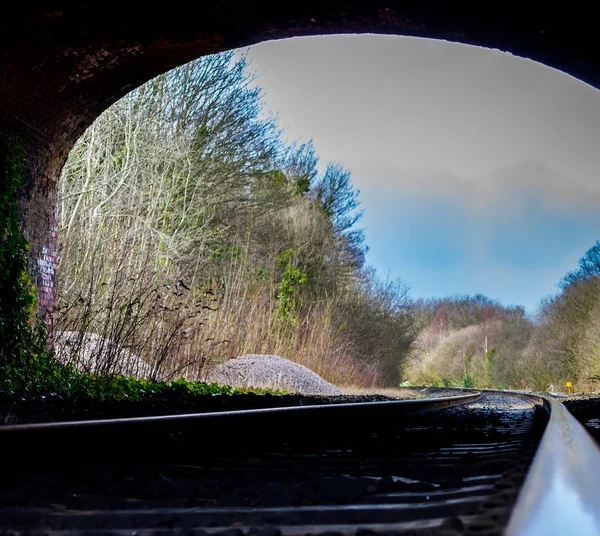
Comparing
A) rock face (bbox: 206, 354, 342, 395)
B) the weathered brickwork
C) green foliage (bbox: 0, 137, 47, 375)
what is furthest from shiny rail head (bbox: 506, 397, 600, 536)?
rock face (bbox: 206, 354, 342, 395)

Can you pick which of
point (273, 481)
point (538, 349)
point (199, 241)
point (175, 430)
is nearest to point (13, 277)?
point (175, 430)

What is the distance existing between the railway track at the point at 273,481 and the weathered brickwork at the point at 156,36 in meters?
3.41

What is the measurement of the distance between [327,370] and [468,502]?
16.4m

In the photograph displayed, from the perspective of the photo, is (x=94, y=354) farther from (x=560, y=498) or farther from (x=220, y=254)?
(x=220, y=254)

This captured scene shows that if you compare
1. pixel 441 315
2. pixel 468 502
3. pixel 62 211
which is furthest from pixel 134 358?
pixel 441 315

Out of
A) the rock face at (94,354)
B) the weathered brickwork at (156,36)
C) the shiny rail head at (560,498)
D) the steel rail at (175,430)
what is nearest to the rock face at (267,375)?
the rock face at (94,354)

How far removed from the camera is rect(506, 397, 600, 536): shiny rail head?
1.09 meters

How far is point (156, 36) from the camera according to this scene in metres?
6.46

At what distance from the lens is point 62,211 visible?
518 inches

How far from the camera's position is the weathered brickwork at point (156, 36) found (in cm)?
577

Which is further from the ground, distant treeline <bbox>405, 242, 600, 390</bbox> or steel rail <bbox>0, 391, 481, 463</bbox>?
distant treeline <bbox>405, 242, 600, 390</bbox>

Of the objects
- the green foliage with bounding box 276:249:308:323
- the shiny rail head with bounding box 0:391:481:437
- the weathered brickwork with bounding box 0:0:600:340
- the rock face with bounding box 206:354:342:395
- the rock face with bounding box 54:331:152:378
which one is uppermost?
the green foliage with bounding box 276:249:308:323

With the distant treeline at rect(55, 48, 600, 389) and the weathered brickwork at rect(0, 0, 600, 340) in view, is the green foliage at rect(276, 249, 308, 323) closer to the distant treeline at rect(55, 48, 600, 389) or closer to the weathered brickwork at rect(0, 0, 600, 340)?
the distant treeline at rect(55, 48, 600, 389)

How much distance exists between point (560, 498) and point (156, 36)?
5.99 meters
